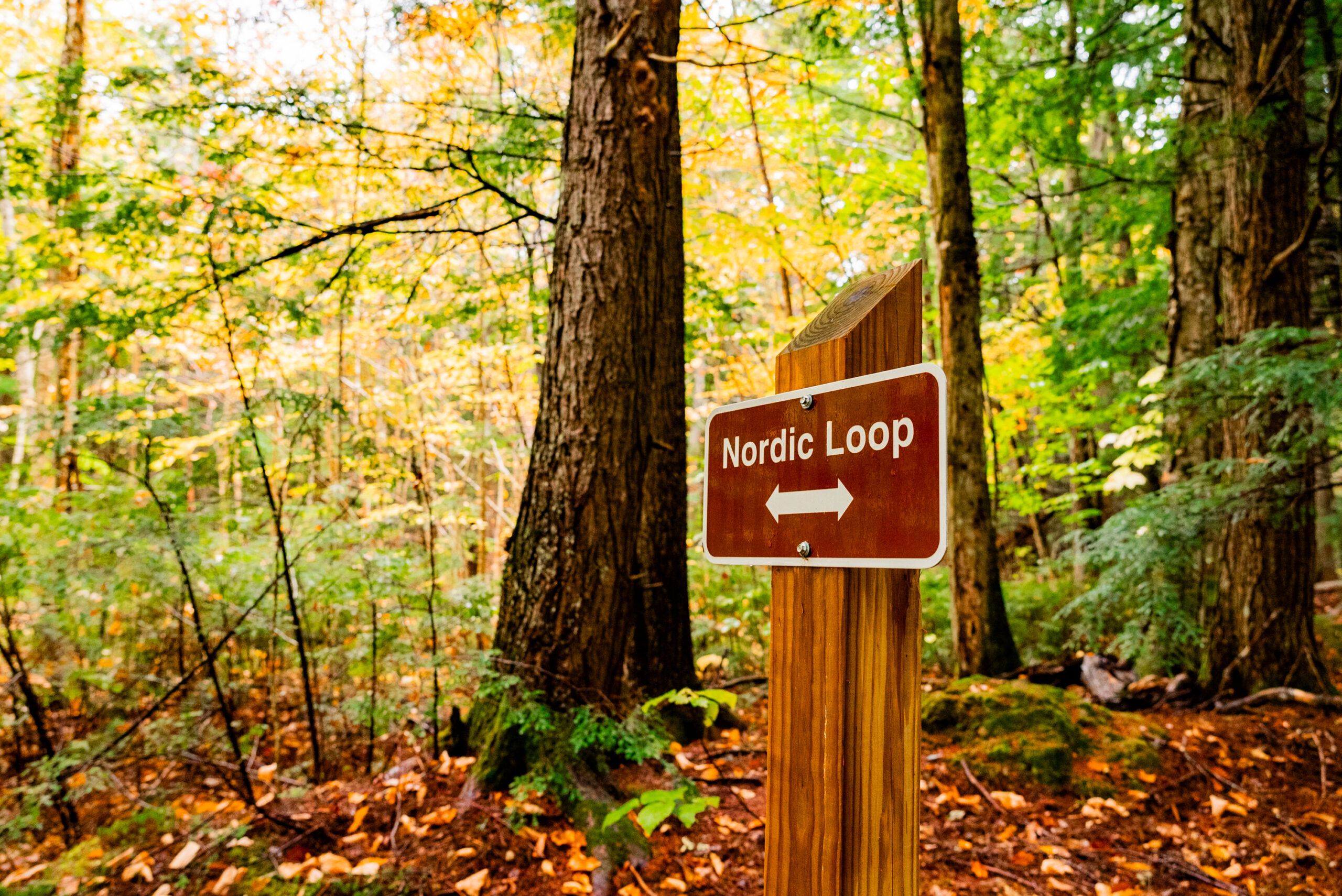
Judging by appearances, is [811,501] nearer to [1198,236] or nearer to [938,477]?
[938,477]

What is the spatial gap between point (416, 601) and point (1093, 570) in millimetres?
8845

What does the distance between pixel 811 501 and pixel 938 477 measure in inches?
10.0

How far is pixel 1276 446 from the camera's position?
4688mm

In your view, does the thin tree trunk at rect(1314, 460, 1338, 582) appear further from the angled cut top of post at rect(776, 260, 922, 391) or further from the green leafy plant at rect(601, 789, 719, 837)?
the angled cut top of post at rect(776, 260, 922, 391)

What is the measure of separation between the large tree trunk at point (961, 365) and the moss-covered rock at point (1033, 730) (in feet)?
3.45

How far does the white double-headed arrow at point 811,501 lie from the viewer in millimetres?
1195

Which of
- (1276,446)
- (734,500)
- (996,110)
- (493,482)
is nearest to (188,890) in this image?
(734,500)

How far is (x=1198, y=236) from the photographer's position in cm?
610

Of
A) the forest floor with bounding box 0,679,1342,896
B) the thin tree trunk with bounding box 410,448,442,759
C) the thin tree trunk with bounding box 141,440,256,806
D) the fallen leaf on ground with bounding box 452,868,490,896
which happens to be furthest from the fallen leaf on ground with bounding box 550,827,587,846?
the thin tree trunk with bounding box 141,440,256,806

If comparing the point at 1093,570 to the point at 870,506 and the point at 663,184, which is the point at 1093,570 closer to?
the point at 663,184

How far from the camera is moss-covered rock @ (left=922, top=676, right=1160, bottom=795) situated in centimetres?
388

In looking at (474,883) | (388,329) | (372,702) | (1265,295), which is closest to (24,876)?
(372,702)

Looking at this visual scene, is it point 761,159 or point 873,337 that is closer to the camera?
point 873,337

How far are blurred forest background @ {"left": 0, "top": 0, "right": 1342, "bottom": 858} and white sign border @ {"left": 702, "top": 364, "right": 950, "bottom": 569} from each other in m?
1.01
